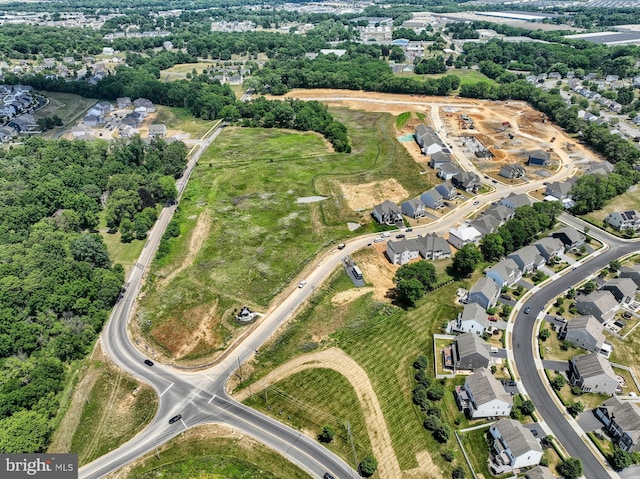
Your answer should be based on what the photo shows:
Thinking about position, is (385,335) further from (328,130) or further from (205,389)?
(328,130)

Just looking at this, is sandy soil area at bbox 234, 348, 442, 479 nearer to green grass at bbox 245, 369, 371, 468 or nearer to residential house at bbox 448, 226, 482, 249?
green grass at bbox 245, 369, 371, 468

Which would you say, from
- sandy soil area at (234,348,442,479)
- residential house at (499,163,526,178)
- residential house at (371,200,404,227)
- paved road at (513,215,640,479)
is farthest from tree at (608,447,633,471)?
residential house at (499,163,526,178)

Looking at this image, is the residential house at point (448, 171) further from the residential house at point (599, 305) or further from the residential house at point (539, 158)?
the residential house at point (599, 305)

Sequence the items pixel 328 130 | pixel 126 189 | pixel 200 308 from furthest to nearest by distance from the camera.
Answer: pixel 328 130, pixel 126 189, pixel 200 308

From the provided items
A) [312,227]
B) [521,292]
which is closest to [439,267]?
[521,292]

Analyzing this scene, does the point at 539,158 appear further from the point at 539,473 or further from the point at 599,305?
the point at 539,473

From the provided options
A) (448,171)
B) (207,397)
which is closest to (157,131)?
(448,171)
